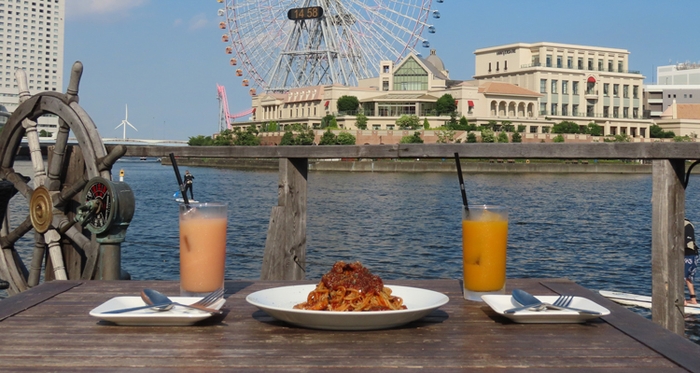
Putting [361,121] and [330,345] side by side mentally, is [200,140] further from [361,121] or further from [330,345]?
[330,345]

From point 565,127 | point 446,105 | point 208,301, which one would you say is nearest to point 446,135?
point 446,105

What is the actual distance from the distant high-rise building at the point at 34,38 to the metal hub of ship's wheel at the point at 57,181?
6575 inches

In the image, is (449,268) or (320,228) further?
(320,228)

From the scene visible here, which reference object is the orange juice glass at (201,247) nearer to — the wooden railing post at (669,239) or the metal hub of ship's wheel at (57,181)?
the wooden railing post at (669,239)

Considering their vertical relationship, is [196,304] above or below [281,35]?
below

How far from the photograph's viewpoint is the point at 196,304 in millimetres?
1932

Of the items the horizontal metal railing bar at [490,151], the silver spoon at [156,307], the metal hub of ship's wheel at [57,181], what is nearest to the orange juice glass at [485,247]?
the silver spoon at [156,307]

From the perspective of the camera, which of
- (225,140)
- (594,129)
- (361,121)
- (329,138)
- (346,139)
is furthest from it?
(225,140)

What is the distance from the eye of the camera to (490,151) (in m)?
3.76

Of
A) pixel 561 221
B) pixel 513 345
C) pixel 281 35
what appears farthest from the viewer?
pixel 281 35

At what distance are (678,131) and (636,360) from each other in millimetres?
110208

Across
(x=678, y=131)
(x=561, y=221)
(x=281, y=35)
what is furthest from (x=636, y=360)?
(x=678, y=131)

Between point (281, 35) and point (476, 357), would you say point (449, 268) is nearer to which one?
point (476, 357)

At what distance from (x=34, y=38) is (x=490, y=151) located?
17360cm
